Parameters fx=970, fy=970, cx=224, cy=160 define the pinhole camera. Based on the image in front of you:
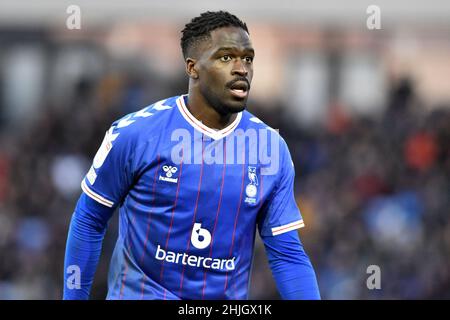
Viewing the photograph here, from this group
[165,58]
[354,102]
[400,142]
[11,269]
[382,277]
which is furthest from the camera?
[165,58]

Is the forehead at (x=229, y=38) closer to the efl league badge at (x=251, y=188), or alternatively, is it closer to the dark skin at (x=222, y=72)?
the dark skin at (x=222, y=72)

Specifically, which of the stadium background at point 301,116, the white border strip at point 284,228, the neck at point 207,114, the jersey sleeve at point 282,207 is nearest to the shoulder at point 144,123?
the neck at point 207,114

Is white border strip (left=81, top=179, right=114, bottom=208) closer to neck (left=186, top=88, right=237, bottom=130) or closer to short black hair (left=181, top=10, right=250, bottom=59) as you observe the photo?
neck (left=186, top=88, right=237, bottom=130)

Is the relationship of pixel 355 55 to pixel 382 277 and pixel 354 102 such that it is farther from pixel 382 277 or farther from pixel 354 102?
pixel 382 277

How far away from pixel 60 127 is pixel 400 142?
4.86m

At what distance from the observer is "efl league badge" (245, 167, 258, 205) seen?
4910mm

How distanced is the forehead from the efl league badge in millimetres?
645

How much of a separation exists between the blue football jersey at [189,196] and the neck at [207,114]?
34mm

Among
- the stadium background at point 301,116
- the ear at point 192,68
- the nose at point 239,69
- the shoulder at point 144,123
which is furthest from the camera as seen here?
the stadium background at point 301,116

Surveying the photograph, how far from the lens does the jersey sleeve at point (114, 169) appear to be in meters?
4.85

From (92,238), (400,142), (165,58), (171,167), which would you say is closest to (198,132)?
(171,167)

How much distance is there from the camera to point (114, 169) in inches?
192

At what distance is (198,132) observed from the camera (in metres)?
4.98

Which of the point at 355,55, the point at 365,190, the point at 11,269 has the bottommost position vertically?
the point at 11,269
